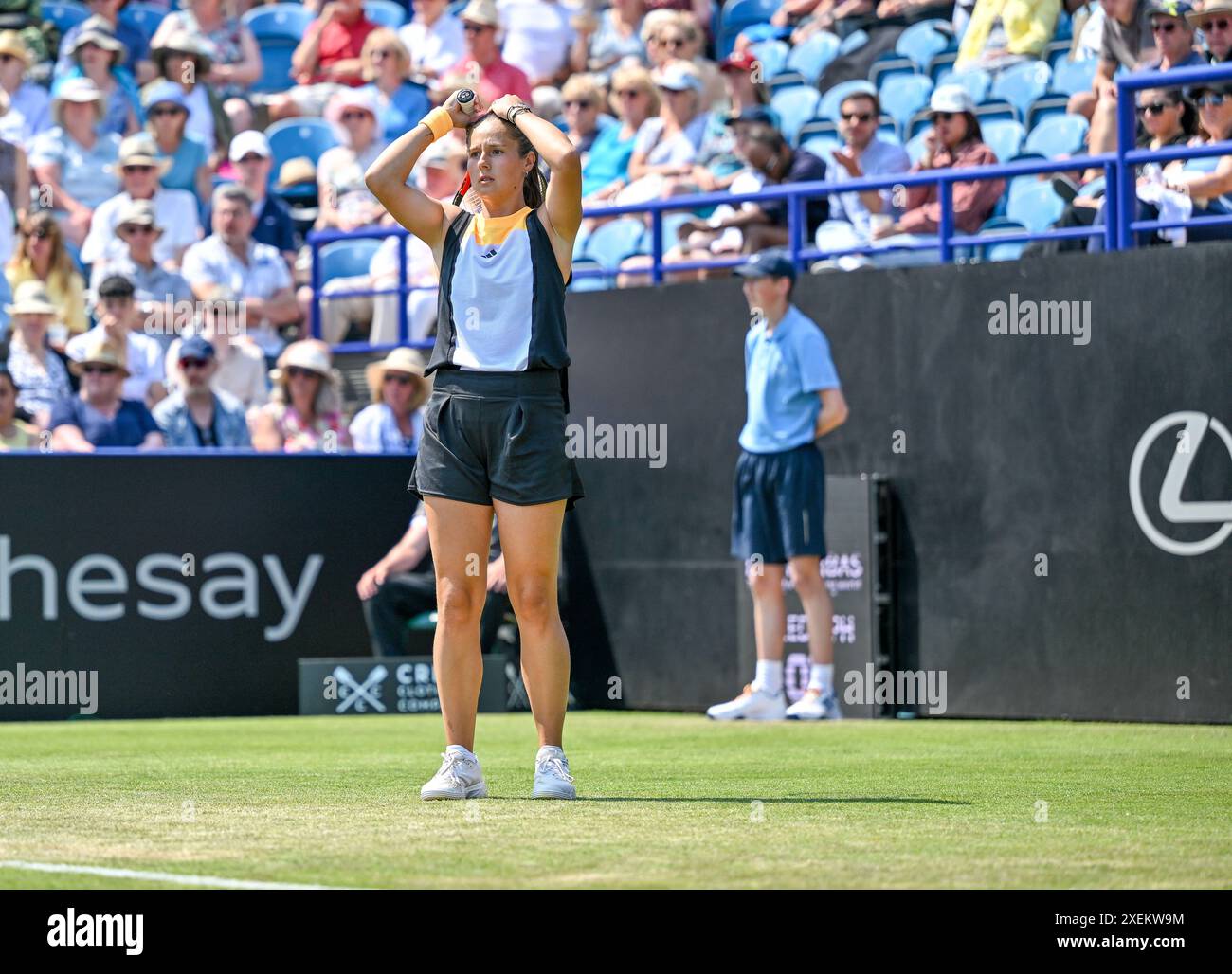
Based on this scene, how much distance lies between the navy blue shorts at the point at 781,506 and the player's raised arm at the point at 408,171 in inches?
202

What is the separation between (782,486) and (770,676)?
42.2 inches

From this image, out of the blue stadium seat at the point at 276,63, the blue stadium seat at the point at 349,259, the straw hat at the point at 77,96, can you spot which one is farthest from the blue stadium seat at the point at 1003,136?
the blue stadium seat at the point at 276,63

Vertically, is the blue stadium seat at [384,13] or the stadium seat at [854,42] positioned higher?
the blue stadium seat at [384,13]

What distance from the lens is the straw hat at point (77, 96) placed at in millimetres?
18906

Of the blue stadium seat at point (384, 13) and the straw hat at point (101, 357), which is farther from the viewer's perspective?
the blue stadium seat at point (384, 13)

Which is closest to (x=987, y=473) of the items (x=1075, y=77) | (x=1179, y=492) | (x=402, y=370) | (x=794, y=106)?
(x=1179, y=492)

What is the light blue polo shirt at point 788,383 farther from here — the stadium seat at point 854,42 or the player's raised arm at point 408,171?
the stadium seat at point 854,42

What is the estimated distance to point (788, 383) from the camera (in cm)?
1305

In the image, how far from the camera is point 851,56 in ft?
61.5

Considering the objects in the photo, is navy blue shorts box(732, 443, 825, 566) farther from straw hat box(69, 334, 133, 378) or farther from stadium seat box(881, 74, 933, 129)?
stadium seat box(881, 74, 933, 129)
